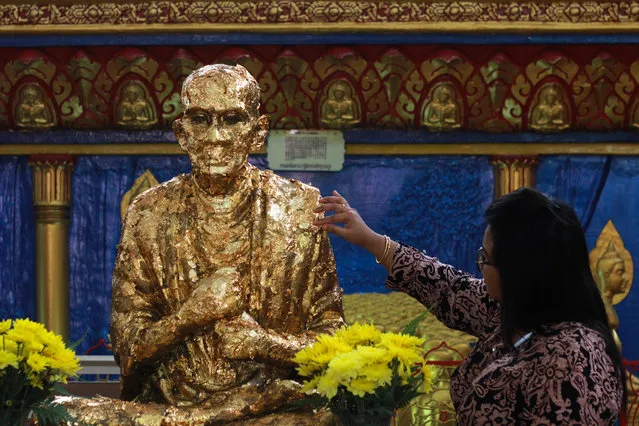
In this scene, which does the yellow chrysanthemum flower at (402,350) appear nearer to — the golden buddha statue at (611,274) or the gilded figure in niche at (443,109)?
the gilded figure in niche at (443,109)

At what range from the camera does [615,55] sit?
19.7 feet

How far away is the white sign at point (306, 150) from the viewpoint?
20.2 ft

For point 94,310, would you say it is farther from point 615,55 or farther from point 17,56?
point 615,55

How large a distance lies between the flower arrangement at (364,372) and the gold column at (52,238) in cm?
337

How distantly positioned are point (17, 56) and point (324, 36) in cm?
155

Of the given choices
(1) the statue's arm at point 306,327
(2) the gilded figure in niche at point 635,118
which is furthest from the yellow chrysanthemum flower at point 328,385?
(2) the gilded figure in niche at point 635,118

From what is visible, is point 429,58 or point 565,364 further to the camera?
point 429,58

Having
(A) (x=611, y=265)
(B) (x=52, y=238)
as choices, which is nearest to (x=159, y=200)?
(B) (x=52, y=238)

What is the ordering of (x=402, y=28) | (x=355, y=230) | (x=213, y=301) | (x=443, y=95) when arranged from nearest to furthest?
(x=213, y=301), (x=355, y=230), (x=402, y=28), (x=443, y=95)

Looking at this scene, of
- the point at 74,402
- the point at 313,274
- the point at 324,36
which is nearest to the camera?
the point at 74,402

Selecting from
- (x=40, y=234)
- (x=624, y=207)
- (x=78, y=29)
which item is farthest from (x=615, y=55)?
(x=40, y=234)

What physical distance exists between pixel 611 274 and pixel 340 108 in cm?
161

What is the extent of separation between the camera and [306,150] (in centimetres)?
615

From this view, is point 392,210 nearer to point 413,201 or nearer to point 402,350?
point 413,201
